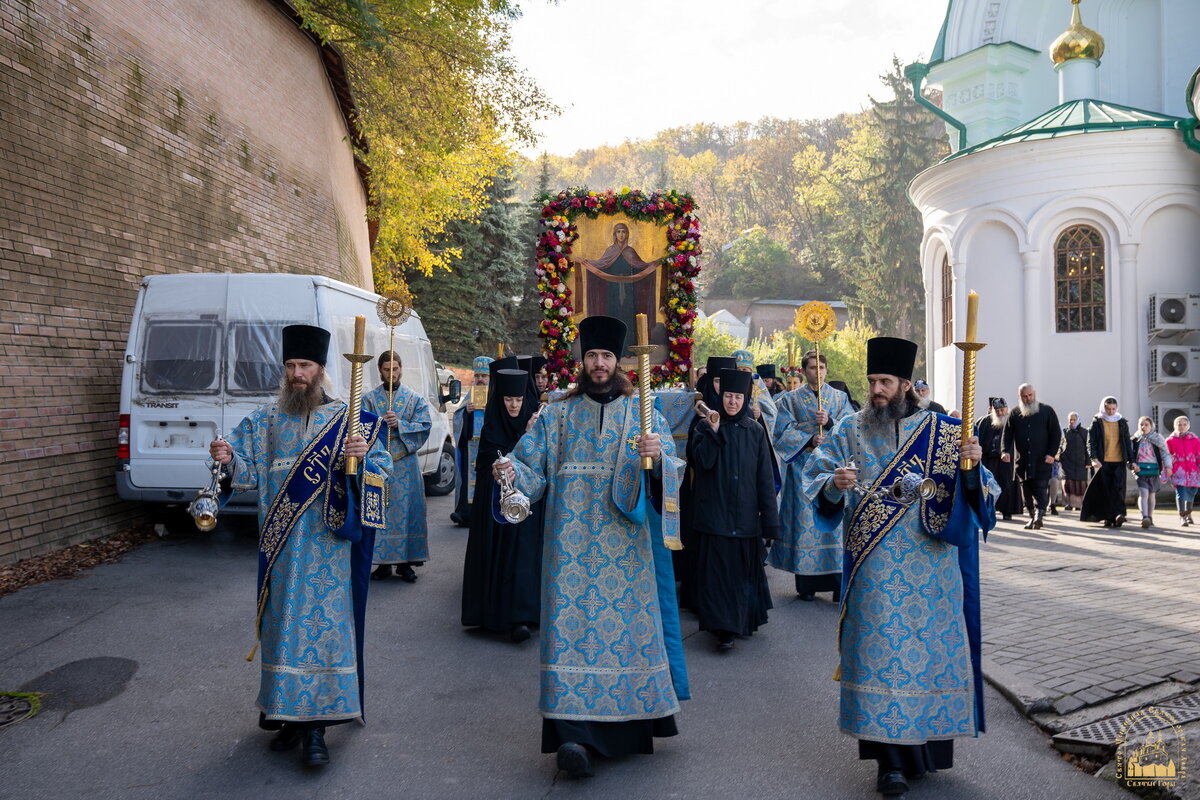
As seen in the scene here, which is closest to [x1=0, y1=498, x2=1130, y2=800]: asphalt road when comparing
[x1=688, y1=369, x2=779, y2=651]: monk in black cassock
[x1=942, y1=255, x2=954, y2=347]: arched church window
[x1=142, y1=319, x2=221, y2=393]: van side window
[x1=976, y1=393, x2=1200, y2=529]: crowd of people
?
[x1=688, y1=369, x2=779, y2=651]: monk in black cassock

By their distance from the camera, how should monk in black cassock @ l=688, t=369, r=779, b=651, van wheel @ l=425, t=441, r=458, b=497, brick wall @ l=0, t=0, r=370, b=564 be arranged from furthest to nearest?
van wheel @ l=425, t=441, r=458, b=497 < brick wall @ l=0, t=0, r=370, b=564 < monk in black cassock @ l=688, t=369, r=779, b=651

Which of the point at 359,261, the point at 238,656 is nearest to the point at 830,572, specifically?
the point at 238,656

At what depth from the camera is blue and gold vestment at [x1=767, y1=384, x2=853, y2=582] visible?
27.3ft

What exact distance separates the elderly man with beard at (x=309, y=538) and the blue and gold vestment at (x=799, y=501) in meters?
3.82

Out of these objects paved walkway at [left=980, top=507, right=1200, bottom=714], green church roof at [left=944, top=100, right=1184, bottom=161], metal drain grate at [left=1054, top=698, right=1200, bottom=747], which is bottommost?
metal drain grate at [left=1054, top=698, right=1200, bottom=747]

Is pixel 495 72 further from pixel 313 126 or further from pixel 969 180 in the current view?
pixel 969 180

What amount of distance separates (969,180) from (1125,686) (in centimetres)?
1652

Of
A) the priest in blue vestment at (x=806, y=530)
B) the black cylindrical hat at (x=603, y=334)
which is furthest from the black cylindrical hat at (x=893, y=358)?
the priest in blue vestment at (x=806, y=530)

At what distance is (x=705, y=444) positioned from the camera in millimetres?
7133

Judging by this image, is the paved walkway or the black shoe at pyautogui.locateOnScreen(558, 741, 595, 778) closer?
the black shoe at pyautogui.locateOnScreen(558, 741, 595, 778)

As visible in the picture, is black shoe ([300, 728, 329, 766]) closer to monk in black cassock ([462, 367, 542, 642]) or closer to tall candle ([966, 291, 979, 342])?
monk in black cassock ([462, 367, 542, 642])

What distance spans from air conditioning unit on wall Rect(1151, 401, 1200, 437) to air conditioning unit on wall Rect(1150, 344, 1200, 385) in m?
0.49

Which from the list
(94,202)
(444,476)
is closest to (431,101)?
(444,476)

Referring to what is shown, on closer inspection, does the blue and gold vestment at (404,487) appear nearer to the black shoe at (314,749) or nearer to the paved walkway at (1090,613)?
the black shoe at (314,749)
